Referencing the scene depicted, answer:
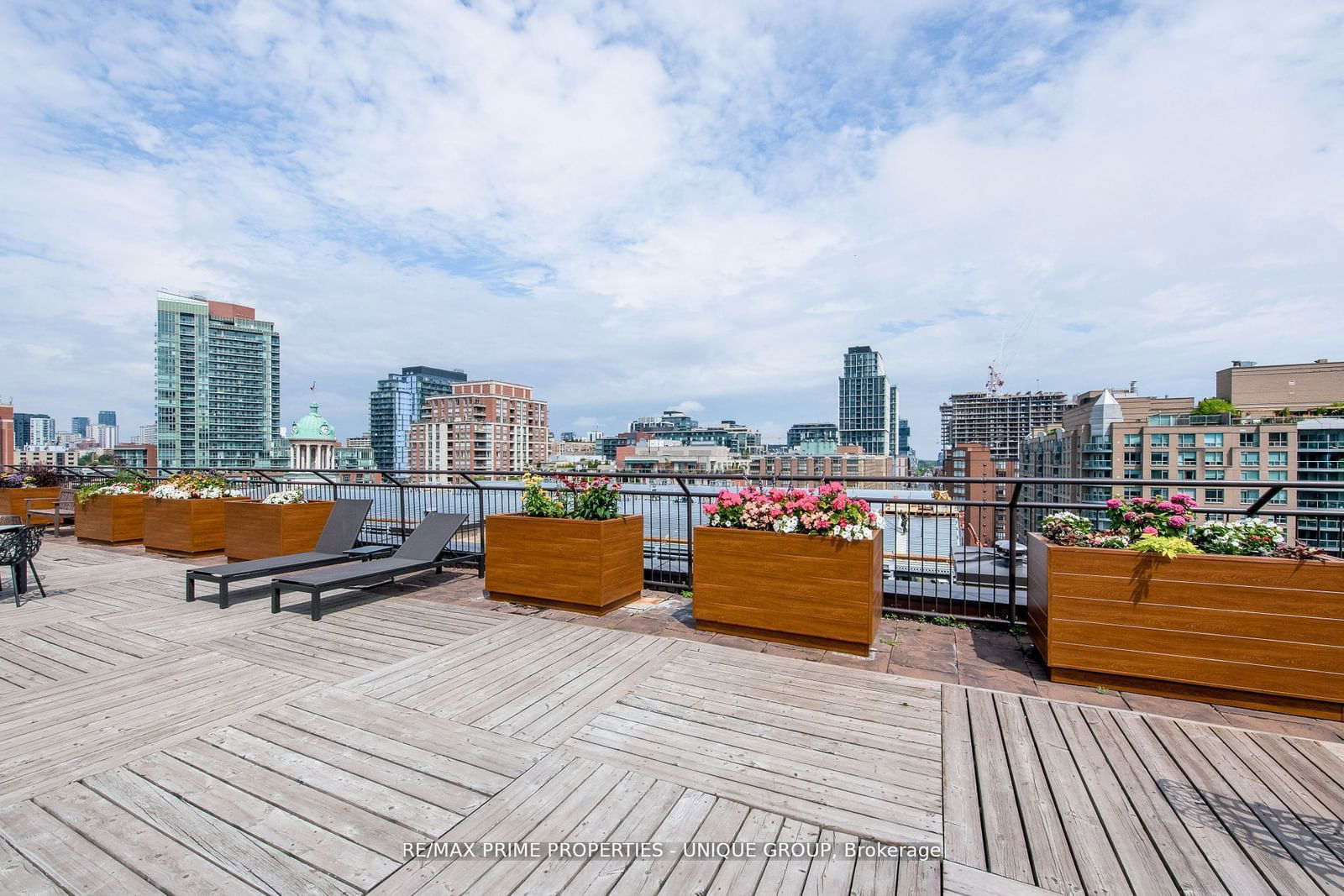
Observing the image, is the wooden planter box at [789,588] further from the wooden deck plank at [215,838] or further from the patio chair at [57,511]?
the patio chair at [57,511]

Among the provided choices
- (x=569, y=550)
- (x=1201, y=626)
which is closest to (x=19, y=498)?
(x=569, y=550)

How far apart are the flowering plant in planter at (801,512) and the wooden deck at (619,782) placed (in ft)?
2.92

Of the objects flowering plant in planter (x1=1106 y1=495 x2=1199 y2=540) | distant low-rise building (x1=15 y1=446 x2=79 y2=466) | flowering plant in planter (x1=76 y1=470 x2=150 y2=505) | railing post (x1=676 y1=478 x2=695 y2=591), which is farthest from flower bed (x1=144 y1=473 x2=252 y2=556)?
flowering plant in planter (x1=1106 y1=495 x2=1199 y2=540)

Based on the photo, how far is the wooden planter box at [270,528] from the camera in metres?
6.61

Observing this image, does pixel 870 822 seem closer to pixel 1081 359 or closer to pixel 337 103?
pixel 337 103

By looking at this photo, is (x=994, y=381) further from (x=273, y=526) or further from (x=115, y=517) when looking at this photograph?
(x=115, y=517)

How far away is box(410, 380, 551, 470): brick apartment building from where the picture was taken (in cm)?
8662

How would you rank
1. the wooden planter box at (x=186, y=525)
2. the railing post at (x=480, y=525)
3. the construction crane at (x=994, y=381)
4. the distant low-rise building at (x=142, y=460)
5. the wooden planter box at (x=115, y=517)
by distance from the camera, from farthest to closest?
the construction crane at (x=994, y=381) → the distant low-rise building at (x=142, y=460) → the wooden planter box at (x=115, y=517) → the wooden planter box at (x=186, y=525) → the railing post at (x=480, y=525)

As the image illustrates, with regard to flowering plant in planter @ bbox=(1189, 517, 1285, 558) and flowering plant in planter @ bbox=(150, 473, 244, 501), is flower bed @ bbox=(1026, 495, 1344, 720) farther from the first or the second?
flowering plant in planter @ bbox=(150, 473, 244, 501)

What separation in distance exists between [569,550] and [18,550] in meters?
5.27

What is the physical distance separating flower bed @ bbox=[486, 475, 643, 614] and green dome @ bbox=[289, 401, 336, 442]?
2363cm

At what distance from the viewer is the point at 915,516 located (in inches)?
208

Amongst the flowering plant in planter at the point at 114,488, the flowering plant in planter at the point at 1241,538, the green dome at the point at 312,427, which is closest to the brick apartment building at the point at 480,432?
the green dome at the point at 312,427

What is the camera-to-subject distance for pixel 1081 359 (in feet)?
293
